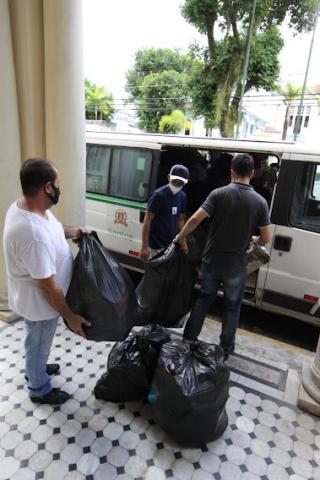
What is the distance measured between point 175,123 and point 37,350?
2004cm

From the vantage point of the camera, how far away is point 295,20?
13.9 m

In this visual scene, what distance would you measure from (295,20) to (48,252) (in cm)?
1648

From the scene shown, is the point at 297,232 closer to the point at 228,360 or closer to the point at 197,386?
the point at 228,360

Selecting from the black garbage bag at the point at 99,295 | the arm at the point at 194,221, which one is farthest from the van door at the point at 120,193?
the black garbage bag at the point at 99,295

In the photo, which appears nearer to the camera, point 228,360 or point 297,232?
point 228,360

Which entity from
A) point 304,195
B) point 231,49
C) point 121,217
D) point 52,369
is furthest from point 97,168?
point 231,49

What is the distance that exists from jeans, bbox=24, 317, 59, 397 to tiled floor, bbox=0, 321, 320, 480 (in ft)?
0.49

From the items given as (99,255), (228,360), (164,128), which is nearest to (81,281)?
(99,255)

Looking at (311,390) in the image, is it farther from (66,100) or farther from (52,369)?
(66,100)

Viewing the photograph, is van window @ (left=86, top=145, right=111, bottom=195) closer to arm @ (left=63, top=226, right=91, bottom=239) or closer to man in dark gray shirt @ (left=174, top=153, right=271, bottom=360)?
man in dark gray shirt @ (left=174, top=153, right=271, bottom=360)

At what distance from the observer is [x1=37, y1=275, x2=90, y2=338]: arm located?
1754 mm

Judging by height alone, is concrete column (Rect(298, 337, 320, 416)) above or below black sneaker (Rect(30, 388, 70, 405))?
above

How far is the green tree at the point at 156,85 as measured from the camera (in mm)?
22219

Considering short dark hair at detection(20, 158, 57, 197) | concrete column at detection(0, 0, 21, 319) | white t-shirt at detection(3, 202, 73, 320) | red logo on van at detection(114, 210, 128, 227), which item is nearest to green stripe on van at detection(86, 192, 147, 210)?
red logo on van at detection(114, 210, 128, 227)
